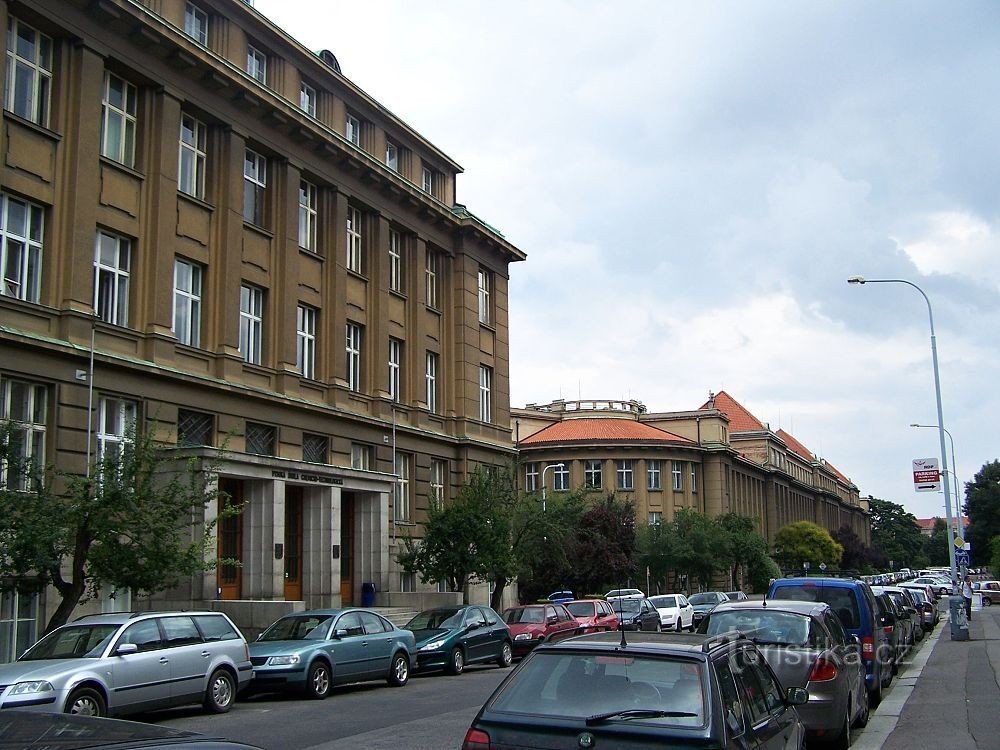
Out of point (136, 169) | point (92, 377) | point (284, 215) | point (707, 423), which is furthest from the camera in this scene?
point (707, 423)

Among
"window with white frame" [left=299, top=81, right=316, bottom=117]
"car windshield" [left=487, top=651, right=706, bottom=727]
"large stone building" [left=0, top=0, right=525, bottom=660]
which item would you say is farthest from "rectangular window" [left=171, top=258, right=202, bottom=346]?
"car windshield" [left=487, top=651, right=706, bottom=727]

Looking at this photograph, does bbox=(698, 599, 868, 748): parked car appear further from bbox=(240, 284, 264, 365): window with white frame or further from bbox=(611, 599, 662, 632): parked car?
bbox=(240, 284, 264, 365): window with white frame

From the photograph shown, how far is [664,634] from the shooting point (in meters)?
7.46

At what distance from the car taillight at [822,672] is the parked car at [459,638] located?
12381mm

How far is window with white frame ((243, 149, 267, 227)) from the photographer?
3120 centimetres

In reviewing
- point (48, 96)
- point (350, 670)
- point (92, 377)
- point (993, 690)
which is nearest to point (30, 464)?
point (92, 377)

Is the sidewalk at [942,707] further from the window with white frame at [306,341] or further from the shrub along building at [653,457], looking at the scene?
the shrub along building at [653,457]

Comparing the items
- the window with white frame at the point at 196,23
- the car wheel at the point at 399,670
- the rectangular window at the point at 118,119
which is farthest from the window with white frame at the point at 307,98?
the car wheel at the point at 399,670

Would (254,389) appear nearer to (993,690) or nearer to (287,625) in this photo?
(287,625)

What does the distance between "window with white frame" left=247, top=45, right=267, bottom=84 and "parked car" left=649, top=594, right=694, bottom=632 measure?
22.5 metres

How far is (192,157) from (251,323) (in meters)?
4.92

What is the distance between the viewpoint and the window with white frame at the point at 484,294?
44562 millimetres

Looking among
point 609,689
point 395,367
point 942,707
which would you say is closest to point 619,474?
point 395,367

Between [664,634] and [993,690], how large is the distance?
520 inches
